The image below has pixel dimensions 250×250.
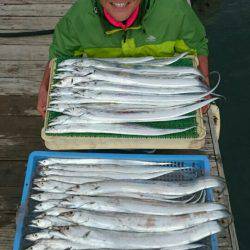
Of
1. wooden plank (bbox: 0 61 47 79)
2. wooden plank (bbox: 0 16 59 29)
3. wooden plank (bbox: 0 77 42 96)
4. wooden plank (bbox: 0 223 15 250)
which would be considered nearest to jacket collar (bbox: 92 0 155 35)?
wooden plank (bbox: 0 77 42 96)

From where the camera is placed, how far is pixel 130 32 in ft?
14.2

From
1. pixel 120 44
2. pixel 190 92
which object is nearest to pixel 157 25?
pixel 120 44

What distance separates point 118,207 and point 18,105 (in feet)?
8.84

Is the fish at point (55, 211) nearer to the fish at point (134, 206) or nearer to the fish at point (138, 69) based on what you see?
the fish at point (134, 206)

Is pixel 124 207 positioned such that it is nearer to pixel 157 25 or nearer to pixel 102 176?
pixel 102 176

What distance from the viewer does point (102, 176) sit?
3.64 meters

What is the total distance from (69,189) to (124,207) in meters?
0.48

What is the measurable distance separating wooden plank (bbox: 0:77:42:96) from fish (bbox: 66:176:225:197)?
2581 millimetres

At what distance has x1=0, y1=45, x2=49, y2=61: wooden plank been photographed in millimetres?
6234

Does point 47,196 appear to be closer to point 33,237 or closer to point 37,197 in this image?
point 37,197

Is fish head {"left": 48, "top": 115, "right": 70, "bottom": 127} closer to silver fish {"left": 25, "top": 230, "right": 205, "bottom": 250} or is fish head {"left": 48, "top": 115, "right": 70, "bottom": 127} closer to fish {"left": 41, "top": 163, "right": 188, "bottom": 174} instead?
fish {"left": 41, "top": 163, "right": 188, "bottom": 174}

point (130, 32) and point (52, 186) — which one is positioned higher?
point (130, 32)

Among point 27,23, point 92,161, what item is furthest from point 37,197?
point 27,23

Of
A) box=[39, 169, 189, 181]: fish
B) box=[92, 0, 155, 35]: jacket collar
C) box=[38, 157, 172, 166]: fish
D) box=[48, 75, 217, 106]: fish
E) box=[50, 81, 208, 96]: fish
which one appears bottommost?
box=[39, 169, 189, 181]: fish
